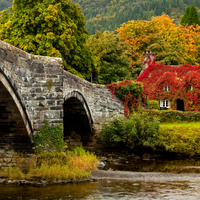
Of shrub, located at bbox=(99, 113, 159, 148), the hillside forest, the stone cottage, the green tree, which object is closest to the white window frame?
the stone cottage

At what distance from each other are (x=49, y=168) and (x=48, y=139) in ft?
3.68

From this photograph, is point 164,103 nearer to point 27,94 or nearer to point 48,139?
point 48,139

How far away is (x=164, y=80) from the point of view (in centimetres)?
2973

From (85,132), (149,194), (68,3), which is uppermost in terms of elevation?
(68,3)

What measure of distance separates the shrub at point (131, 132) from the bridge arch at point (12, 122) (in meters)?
7.09

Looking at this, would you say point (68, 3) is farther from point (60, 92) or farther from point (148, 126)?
point (60, 92)

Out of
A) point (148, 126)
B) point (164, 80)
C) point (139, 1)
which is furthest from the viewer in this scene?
point (139, 1)

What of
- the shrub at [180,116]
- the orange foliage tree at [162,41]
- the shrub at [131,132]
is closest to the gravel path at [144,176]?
the shrub at [131,132]

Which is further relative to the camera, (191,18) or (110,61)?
(191,18)

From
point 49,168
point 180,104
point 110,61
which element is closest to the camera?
point 49,168

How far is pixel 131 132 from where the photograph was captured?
17.8m

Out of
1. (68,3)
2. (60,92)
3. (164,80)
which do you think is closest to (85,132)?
(60,92)

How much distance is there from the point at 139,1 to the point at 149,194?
297 ft

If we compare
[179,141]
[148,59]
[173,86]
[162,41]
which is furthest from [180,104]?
[179,141]
